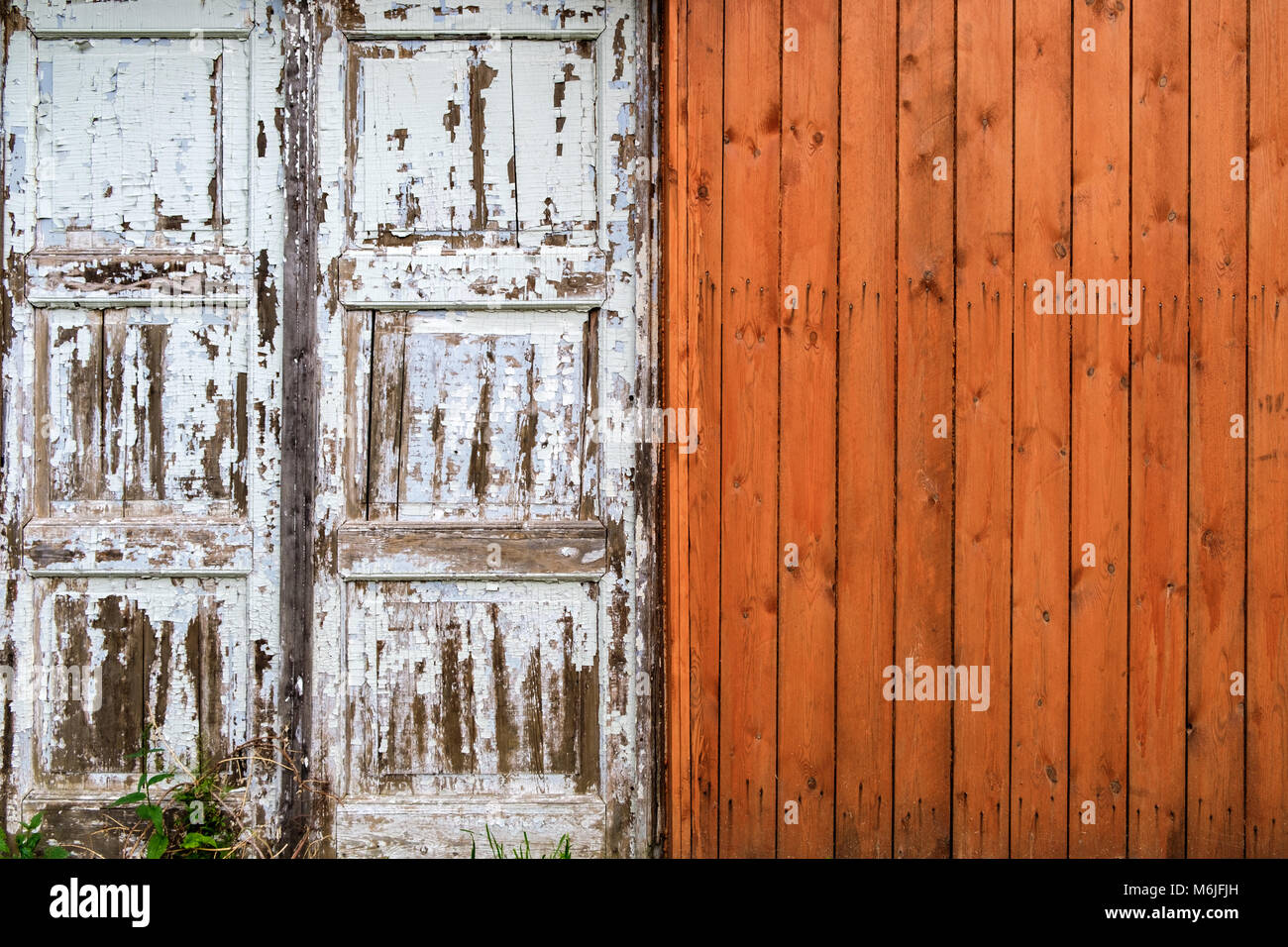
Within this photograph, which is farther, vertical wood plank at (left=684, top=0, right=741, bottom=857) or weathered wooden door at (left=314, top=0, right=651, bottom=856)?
weathered wooden door at (left=314, top=0, right=651, bottom=856)

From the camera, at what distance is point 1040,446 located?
2037mm

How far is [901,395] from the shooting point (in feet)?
6.71

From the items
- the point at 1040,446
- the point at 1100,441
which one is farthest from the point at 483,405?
the point at 1100,441

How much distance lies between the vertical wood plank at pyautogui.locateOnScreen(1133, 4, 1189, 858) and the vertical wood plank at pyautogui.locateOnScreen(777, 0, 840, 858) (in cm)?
75

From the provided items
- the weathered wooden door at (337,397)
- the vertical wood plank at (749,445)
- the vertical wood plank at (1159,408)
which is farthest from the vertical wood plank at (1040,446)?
the weathered wooden door at (337,397)

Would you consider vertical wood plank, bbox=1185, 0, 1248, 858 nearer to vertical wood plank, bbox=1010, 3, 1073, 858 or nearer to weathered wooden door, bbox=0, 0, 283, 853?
vertical wood plank, bbox=1010, 3, 1073, 858

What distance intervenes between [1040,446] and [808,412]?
0.59 metres

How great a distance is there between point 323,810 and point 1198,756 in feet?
7.47

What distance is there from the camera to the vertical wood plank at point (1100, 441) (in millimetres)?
2033

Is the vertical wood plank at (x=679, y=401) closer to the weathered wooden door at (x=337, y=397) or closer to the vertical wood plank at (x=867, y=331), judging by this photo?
the weathered wooden door at (x=337, y=397)

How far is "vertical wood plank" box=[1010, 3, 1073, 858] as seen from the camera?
2.03 meters

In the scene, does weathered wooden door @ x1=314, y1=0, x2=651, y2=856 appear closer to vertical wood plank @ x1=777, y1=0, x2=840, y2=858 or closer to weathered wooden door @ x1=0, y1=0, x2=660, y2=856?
weathered wooden door @ x1=0, y1=0, x2=660, y2=856

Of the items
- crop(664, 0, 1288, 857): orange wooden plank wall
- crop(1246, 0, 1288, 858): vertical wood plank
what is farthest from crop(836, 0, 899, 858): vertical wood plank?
crop(1246, 0, 1288, 858): vertical wood plank

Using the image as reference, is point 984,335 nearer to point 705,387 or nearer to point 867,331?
point 867,331
